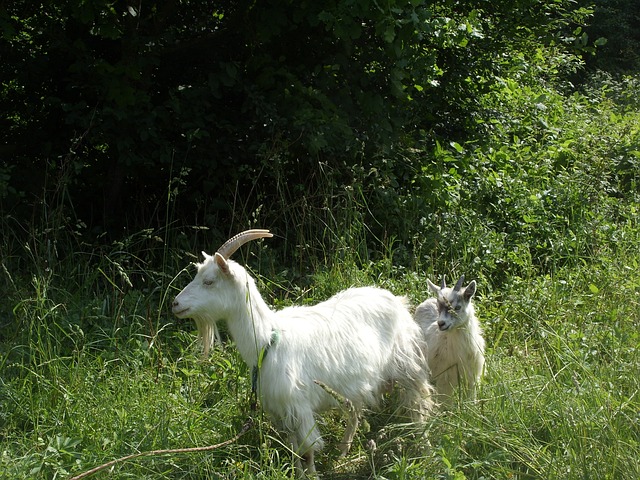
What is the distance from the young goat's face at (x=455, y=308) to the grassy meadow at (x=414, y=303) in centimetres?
39

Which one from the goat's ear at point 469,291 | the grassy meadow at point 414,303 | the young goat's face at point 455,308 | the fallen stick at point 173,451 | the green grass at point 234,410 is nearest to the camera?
the fallen stick at point 173,451

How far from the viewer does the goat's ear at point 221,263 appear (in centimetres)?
444

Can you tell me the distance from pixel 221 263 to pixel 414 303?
2210 mm

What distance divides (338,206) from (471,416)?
2.50 metres

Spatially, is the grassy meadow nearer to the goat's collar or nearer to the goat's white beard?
the goat's collar

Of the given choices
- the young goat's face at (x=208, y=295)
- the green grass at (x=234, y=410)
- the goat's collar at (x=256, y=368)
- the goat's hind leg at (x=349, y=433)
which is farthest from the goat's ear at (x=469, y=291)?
the young goat's face at (x=208, y=295)

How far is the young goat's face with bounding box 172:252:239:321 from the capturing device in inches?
179

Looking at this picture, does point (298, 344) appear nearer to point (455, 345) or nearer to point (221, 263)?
point (221, 263)

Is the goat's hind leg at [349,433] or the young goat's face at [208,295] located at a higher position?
the young goat's face at [208,295]

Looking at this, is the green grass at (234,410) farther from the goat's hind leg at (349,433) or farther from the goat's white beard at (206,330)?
the goat's white beard at (206,330)

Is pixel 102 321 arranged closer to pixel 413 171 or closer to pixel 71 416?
pixel 71 416

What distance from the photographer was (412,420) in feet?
16.8

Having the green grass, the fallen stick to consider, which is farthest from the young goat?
A: the fallen stick

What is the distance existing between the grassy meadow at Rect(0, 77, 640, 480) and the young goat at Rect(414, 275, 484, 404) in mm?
171
